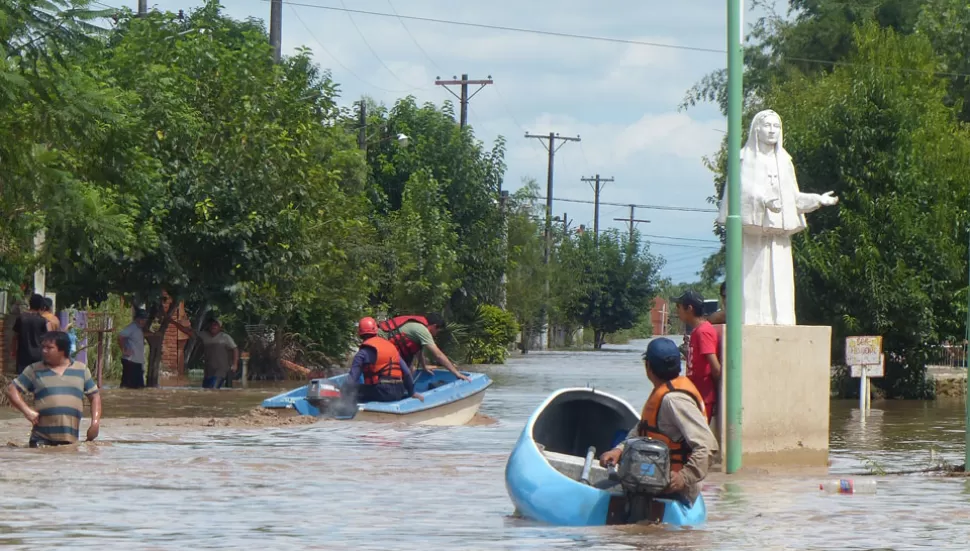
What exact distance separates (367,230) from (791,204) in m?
27.1

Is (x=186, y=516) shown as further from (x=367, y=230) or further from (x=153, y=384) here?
(x=367, y=230)

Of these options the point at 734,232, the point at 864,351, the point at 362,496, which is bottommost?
the point at 362,496

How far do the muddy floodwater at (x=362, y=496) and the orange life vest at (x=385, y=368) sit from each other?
31.5 inches

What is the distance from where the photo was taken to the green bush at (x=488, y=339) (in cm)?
5611

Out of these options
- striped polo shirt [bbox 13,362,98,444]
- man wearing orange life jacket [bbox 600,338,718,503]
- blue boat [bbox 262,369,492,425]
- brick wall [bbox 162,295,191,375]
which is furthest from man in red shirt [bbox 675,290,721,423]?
brick wall [bbox 162,295,191,375]

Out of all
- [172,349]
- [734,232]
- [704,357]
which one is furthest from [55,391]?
[172,349]

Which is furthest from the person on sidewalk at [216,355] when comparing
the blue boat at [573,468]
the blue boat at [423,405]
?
the blue boat at [573,468]

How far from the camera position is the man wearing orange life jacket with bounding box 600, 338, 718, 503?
9.70 meters

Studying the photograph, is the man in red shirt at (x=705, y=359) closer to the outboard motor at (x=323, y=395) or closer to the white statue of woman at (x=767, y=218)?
the white statue of woman at (x=767, y=218)

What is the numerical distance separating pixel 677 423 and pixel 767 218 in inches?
220

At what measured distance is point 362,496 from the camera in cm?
1296

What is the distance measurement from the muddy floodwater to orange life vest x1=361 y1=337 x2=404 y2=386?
799 mm

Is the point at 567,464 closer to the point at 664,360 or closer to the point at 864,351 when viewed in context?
the point at 664,360

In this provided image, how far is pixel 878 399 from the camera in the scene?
105ft
